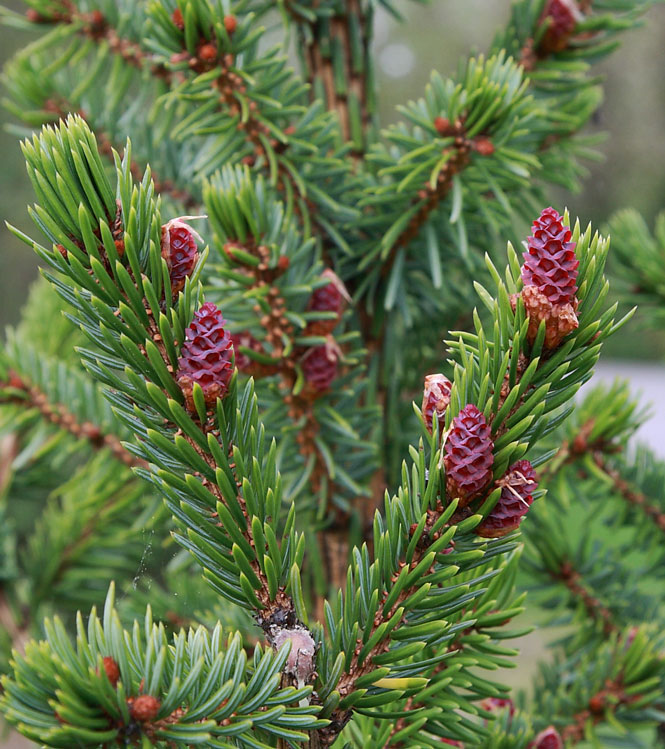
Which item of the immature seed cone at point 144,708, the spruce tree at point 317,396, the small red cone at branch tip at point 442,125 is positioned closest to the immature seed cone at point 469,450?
the spruce tree at point 317,396

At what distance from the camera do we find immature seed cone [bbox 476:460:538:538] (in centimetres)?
22

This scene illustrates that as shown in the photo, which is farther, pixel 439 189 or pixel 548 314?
pixel 439 189

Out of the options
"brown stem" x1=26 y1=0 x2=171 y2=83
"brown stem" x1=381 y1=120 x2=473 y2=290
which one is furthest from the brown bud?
"brown stem" x1=381 y1=120 x2=473 y2=290

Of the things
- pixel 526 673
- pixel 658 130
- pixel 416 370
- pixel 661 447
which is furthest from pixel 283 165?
pixel 658 130

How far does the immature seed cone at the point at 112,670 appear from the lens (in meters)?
0.20

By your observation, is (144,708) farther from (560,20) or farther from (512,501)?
(560,20)

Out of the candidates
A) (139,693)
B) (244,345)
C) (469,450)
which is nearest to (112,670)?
(139,693)

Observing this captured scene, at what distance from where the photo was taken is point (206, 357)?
Result: 0.72ft

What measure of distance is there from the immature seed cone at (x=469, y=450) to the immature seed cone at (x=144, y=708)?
0.34 ft

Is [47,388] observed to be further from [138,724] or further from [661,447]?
[661,447]

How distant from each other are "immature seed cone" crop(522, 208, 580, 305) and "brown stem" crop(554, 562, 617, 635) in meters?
0.33

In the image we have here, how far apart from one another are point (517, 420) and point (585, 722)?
0.27 meters

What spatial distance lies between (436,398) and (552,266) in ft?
0.18

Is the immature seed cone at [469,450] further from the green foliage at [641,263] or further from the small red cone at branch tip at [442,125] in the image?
the green foliage at [641,263]
